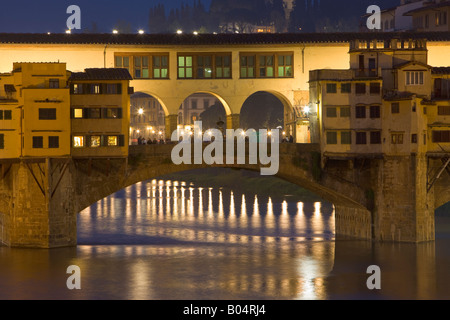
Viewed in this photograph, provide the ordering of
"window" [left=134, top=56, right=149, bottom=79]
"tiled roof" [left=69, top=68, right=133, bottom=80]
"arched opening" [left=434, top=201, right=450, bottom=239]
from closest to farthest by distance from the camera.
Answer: "tiled roof" [left=69, top=68, right=133, bottom=80], "window" [left=134, top=56, right=149, bottom=79], "arched opening" [left=434, top=201, right=450, bottom=239]

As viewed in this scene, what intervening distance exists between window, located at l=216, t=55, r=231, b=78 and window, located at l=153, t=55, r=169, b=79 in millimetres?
3430

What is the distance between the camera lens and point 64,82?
49000 millimetres

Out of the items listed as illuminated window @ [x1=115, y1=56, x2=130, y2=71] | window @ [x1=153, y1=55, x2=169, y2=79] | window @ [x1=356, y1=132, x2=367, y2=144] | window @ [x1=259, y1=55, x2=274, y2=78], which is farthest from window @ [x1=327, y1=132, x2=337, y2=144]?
illuminated window @ [x1=115, y1=56, x2=130, y2=71]

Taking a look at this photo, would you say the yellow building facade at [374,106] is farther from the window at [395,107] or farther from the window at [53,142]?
the window at [53,142]

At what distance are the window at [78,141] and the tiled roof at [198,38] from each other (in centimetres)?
815

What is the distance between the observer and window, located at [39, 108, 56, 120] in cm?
4888

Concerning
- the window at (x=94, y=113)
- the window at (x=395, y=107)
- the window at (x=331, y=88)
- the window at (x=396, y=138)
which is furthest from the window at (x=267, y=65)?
the window at (x=94, y=113)

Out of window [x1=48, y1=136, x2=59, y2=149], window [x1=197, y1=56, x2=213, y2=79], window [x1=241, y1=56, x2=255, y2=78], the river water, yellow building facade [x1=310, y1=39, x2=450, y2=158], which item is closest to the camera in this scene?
the river water

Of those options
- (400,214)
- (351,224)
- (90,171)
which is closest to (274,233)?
(351,224)

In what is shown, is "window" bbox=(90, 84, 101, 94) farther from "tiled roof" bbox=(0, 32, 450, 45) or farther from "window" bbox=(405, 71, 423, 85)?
"window" bbox=(405, 71, 423, 85)
